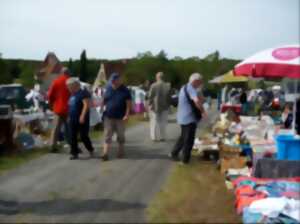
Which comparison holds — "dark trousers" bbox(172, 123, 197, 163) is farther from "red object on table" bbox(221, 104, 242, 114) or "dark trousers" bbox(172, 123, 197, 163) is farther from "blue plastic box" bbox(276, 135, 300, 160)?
"red object on table" bbox(221, 104, 242, 114)

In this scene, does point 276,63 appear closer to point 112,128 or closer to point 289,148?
point 289,148

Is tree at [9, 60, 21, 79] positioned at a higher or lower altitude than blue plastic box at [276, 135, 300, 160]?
higher

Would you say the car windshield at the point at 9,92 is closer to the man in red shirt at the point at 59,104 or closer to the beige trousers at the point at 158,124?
the beige trousers at the point at 158,124

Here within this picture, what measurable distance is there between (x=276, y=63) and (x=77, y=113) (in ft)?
14.1

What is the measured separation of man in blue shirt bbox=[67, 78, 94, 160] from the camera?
35.3 ft

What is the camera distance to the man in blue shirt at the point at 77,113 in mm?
10773

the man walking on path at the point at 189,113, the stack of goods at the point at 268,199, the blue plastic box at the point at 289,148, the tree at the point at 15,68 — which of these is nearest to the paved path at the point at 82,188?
the man walking on path at the point at 189,113

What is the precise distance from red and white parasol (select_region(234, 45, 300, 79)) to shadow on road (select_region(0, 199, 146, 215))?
8.80ft

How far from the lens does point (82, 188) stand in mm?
8156

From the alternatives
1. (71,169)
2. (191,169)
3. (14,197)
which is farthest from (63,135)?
(14,197)


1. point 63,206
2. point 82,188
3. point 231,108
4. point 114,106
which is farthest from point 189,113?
point 231,108

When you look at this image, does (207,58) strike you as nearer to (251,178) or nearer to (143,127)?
(143,127)

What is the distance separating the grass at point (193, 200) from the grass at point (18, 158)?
9.70 ft

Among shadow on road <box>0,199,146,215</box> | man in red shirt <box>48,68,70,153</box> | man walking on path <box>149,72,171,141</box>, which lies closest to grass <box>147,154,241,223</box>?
shadow on road <box>0,199,146,215</box>
